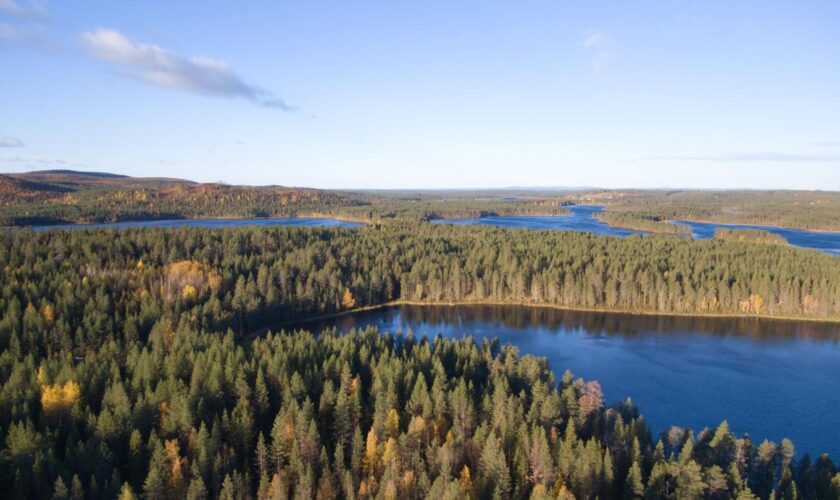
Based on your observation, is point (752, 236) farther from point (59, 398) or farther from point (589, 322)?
point (59, 398)

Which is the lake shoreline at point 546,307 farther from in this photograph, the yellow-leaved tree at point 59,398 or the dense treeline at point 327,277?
the yellow-leaved tree at point 59,398

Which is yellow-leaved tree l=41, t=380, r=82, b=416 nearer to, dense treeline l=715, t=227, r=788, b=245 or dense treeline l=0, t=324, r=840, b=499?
dense treeline l=0, t=324, r=840, b=499

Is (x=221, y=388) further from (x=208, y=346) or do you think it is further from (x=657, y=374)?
(x=657, y=374)

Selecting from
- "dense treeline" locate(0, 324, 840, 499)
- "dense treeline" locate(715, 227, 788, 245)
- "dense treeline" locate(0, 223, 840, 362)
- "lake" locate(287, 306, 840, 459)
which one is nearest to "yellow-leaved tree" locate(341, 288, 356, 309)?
"dense treeline" locate(0, 223, 840, 362)

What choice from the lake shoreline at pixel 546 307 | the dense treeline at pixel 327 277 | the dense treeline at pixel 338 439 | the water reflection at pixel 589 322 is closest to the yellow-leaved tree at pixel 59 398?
the dense treeline at pixel 338 439

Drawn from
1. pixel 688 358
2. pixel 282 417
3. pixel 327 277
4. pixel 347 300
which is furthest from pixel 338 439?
pixel 327 277

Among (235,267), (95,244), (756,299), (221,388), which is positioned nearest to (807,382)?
(756,299)
